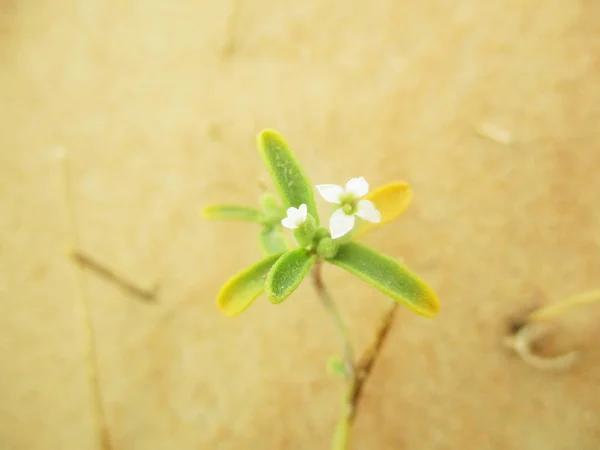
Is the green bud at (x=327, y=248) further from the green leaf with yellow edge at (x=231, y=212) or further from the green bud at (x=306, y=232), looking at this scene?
the green leaf with yellow edge at (x=231, y=212)

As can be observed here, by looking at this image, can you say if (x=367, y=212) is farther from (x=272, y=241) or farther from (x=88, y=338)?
(x=88, y=338)

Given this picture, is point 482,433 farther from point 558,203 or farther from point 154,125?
point 154,125

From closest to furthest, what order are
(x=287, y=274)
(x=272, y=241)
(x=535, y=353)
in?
1. (x=287, y=274)
2. (x=272, y=241)
3. (x=535, y=353)

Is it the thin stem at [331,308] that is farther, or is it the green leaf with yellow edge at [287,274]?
the thin stem at [331,308]

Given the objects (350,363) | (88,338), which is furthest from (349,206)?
(88,338)

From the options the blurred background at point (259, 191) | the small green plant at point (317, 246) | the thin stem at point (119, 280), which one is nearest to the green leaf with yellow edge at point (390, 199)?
the small green plant at point (317, 246)

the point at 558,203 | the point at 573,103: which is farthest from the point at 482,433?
the point at 573,103

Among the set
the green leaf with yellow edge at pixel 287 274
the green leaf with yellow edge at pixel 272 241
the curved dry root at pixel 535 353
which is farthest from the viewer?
the curved dry root at pixel 535 353
